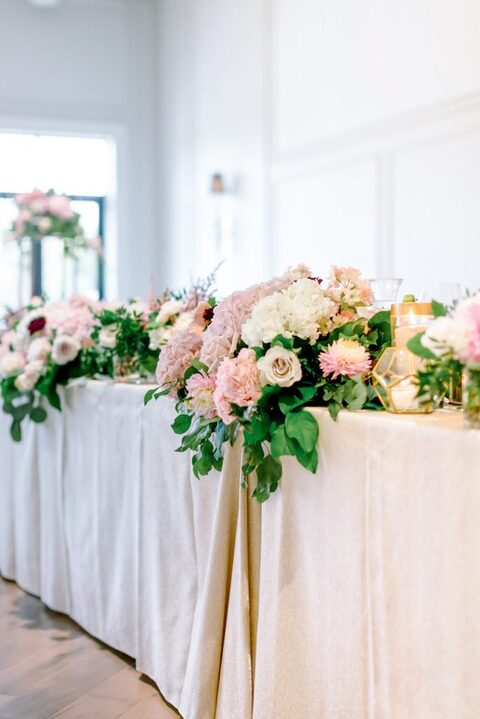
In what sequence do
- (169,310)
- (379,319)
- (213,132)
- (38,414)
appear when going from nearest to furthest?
(379,319), (169,310), (38,414), (213,132)

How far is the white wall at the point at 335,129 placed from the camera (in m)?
4.36

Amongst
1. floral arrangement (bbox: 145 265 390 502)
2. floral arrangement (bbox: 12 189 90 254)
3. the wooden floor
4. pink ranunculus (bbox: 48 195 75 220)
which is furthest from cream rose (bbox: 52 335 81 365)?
pink ranunculus (bbox: 48 195 75 220)

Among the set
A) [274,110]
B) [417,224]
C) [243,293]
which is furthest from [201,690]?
[274,110]

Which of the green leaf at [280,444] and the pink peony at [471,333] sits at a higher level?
the pink peony at [471,333]

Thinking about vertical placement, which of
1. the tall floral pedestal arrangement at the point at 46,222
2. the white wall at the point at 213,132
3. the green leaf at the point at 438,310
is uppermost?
the white wall at the point at 213,132

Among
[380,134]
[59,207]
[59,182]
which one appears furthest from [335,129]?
[59,182]

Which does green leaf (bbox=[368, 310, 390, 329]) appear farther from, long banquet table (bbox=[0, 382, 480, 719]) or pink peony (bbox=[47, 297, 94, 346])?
pink peony (bbox=[47, 297, 94, 346])

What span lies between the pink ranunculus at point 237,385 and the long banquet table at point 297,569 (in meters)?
0.16

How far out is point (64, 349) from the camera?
328 centimetres

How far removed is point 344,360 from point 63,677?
149cm

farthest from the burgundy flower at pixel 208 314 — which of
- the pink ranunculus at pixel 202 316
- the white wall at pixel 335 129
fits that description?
the white wall at pixel 335 129

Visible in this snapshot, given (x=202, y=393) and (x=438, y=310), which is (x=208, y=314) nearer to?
(x=202, y=393)

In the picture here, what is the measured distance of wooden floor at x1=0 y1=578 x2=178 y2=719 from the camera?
8.13ft

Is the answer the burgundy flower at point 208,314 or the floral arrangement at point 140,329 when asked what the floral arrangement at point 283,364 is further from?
the floral arrangement at point 140,329
